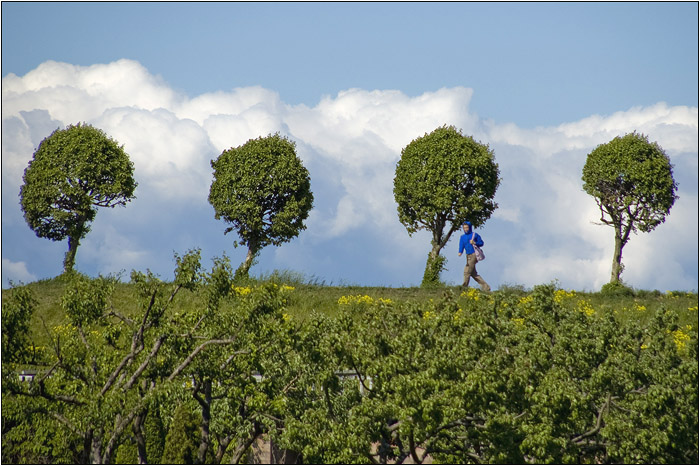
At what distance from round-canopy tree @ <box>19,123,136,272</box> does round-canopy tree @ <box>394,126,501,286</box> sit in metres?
14.2

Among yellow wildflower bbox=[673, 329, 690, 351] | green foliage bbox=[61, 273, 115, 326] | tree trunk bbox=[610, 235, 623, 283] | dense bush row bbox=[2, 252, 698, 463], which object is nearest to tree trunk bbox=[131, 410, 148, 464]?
dense bush row bbox=[2, 252, 698, 463]

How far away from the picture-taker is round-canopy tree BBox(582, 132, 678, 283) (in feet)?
137

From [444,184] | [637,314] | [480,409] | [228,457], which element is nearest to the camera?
[480,409]

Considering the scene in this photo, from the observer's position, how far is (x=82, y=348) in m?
18.9

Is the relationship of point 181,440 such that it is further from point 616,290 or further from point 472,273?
point 616,290

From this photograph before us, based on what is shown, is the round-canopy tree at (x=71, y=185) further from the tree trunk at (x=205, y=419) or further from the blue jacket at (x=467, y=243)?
the tree trunk at (x=205, y=419)

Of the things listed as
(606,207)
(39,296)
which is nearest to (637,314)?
(606,207)

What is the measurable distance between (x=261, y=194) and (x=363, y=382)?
24.6m

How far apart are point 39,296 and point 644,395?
25336mm

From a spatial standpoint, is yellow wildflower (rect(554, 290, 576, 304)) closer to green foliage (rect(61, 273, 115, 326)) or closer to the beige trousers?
the beige trousers

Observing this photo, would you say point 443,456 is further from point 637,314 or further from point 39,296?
point 39,296

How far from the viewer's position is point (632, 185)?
42312 millimetres

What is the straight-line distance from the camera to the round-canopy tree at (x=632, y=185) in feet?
137

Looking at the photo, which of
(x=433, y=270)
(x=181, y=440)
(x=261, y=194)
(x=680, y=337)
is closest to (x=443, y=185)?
(x=433, y=270)
